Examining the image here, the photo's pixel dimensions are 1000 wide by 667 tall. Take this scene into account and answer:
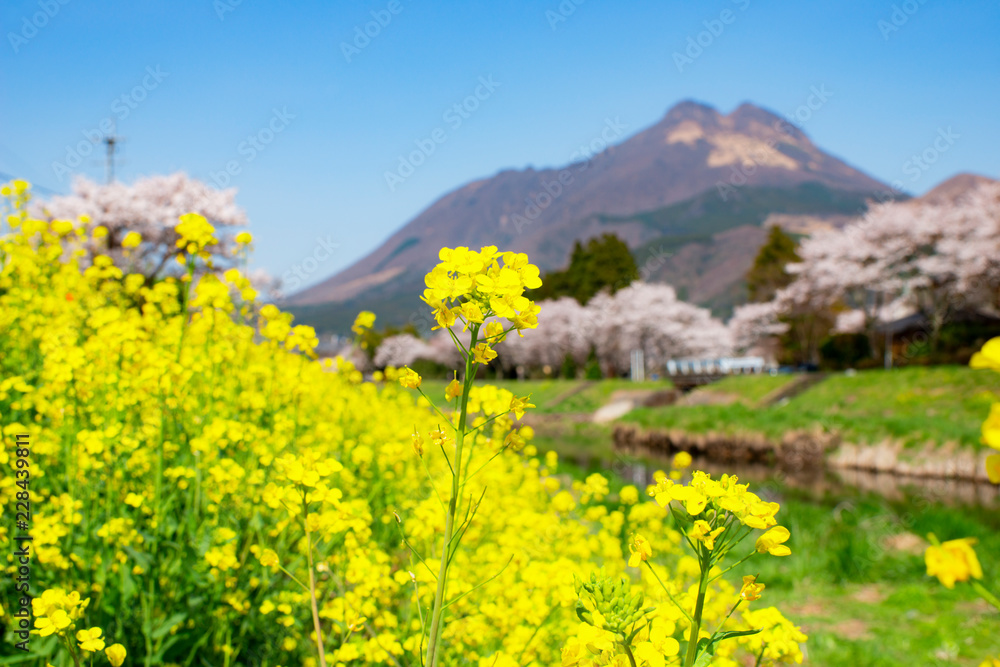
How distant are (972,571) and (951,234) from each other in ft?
96.0

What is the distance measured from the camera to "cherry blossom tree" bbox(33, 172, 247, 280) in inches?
505

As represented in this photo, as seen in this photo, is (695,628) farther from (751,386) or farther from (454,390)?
(751,386)

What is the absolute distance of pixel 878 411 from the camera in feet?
58.3

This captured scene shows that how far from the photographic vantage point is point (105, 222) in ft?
42.1

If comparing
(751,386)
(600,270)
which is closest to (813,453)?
(751,386)

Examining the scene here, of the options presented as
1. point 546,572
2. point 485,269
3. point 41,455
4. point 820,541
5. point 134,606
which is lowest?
point 820,541

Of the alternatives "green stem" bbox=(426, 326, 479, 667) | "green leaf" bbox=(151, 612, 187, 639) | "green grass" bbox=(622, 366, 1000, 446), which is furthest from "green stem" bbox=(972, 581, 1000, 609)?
"green grass" bbox=(622, 366, 1000, 446)

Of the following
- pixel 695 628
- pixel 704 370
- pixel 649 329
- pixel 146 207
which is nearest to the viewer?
pixel 695 628

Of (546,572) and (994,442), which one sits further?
(546,572)

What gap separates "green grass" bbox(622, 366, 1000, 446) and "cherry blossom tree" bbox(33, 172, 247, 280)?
41.7 ft

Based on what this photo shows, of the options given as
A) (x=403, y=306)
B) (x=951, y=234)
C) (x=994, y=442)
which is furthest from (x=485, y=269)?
(x=403, y=306)

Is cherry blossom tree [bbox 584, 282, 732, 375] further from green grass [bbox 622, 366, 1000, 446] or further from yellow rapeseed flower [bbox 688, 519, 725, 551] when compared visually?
yellow rapeseed flower [bbox 688, 519, 725, 551]

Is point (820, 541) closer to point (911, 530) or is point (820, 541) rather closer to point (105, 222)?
point (911, 530)

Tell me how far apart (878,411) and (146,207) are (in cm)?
1964
